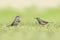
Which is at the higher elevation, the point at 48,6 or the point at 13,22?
the point at 48,6

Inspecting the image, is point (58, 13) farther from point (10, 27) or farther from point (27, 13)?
point (10, 27)

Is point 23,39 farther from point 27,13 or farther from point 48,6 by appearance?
point 48,6

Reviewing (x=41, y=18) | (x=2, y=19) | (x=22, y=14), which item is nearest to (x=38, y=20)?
(x=41, y=18)

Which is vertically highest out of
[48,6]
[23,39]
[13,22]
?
[48,6]

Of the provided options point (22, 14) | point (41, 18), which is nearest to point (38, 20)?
point (41, 18)

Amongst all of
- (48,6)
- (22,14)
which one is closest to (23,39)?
(22,14)

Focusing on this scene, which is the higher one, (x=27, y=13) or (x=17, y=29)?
(x=27, y=13)
